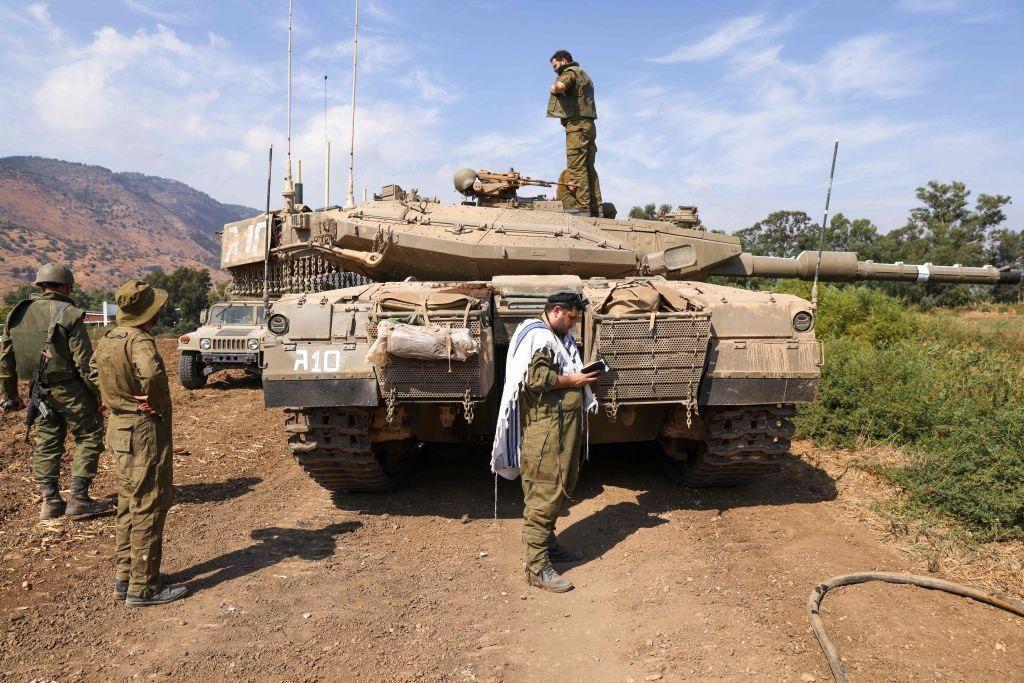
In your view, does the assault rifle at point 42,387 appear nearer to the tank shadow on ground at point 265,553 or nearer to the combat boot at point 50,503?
the combat boot at point 50,503

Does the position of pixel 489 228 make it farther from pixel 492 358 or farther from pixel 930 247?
pixel 930 247

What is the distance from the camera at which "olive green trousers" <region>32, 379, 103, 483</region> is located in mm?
5562

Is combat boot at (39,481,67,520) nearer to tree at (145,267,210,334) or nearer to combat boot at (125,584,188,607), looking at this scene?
combat boot at (125,584,188,607)

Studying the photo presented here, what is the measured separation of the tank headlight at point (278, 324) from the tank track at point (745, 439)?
2955 mm

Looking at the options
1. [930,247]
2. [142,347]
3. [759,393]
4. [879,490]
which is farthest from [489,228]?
[930,247]

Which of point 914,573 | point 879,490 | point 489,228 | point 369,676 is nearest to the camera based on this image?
point 369,676

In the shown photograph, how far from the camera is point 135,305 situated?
14.0ft

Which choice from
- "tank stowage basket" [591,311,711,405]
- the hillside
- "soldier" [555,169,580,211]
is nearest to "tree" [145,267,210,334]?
"soldier" [555,169,580,211]

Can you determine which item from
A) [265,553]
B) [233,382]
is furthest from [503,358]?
[233,382]

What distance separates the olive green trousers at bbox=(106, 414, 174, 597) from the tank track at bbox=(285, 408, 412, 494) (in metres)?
1.09

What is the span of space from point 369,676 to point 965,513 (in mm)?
4140

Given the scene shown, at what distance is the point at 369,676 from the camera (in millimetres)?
3357

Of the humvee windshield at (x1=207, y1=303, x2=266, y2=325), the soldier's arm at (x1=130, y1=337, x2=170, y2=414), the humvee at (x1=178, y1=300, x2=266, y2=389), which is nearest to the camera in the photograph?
the soldier's arm at (x1=130, y1=337, x2=170, y2=414)

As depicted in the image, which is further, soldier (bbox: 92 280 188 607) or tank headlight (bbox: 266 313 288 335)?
tank headlight (bbox: 266 313 288 335)
